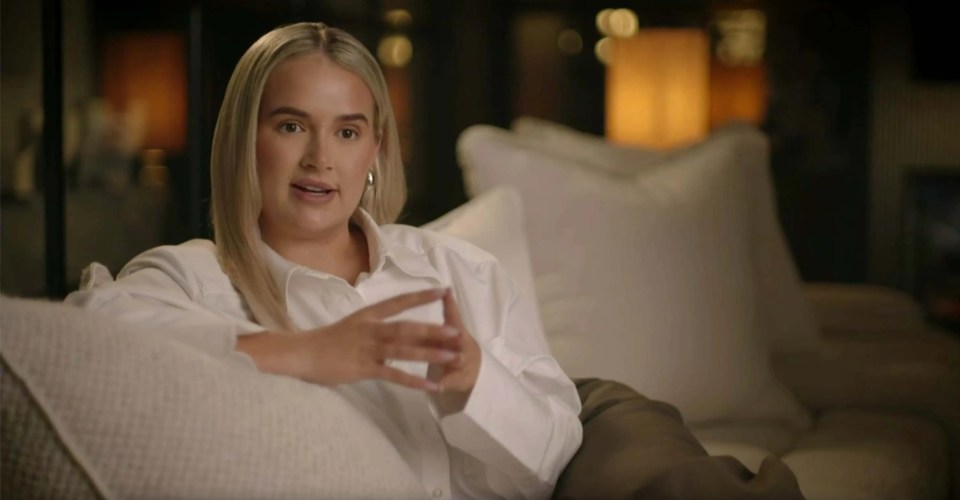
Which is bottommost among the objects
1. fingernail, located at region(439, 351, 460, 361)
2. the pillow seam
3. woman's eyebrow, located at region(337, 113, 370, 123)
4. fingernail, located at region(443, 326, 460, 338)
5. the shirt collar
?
the pillow seam

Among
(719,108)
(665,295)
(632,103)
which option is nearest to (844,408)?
(665,295)

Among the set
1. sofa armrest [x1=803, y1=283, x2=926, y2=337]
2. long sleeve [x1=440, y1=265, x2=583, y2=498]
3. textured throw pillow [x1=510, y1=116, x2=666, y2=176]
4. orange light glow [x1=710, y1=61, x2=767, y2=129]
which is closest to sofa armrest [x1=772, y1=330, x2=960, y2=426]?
sofa armrest [x1=803, y1=283, x2=926, y2=337]

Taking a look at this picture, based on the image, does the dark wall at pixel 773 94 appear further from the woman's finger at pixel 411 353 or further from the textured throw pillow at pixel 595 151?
the woman's finger at pixel 411 353

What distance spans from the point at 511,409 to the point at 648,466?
0.31ft

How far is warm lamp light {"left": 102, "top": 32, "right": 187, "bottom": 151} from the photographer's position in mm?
874

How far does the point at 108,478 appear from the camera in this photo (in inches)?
22.5

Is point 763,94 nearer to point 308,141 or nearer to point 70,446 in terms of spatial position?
point 308,141

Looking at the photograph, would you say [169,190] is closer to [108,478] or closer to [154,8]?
[154,8]

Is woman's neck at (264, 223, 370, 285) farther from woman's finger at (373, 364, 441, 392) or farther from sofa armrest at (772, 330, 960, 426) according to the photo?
sofa armrest at (772, 330, 960, 426)

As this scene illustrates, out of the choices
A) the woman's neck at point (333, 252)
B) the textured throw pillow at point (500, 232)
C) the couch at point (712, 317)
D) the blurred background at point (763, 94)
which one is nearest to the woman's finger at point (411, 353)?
the woman's neck at point (333, 252)

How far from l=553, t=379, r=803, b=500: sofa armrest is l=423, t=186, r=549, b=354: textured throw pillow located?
0.23ft

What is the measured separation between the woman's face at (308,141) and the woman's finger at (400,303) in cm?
9

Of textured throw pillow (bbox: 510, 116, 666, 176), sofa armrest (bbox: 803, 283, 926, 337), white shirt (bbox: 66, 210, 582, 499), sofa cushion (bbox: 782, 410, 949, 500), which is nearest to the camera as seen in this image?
white shirt (bbox: 66, 210, 582, 499)

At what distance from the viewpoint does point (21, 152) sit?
1.31 metres
